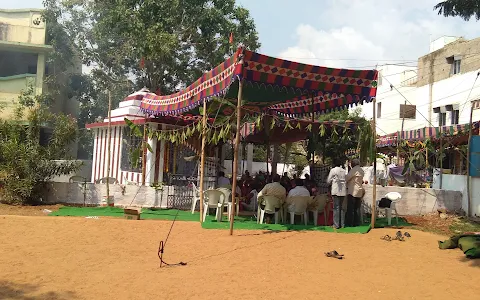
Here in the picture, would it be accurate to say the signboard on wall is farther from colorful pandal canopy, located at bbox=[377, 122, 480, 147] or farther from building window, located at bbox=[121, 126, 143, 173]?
building window, located at bbox=[121, 126, 143, 173]

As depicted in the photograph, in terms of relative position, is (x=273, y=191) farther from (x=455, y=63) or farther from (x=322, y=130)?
(x=455, y=63)

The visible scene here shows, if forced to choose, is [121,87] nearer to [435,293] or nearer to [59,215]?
[59,215]

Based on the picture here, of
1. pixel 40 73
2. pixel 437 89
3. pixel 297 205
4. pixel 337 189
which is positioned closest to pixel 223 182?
pixel 297 205

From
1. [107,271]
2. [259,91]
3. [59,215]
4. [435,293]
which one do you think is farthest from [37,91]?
[435,293]

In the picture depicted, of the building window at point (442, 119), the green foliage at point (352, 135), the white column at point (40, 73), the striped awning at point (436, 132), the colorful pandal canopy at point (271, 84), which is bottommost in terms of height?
the green foliage at point (352, 135)

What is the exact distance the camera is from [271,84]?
8.97 meters

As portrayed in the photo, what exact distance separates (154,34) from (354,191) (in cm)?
1132

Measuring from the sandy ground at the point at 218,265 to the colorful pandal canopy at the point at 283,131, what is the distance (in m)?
3.07

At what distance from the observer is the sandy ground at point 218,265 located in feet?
17.1

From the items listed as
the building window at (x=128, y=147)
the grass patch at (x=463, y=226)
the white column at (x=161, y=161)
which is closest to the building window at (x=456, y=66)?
the grass patch at (x=463, y=226)

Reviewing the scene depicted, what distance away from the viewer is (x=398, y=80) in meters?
30.4

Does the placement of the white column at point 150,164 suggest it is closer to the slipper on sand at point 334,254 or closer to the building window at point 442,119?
the slipper on sand at point 334,254

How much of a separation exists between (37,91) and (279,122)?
13.9m

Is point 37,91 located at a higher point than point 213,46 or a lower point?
lower
